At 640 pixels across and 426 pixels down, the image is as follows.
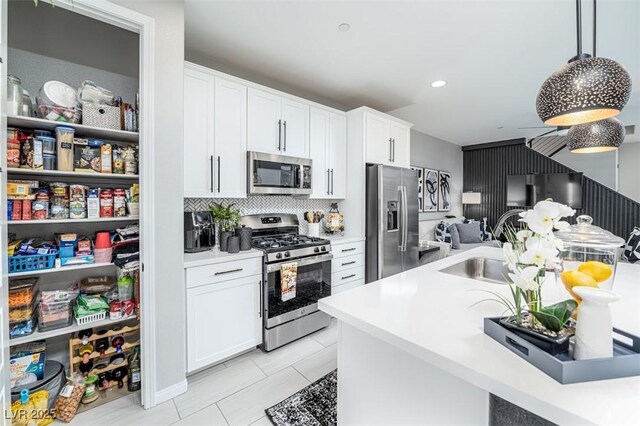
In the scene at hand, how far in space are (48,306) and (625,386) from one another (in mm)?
2594

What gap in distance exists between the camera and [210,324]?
2.03m

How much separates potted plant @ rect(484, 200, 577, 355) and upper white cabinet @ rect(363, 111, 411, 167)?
2541mm

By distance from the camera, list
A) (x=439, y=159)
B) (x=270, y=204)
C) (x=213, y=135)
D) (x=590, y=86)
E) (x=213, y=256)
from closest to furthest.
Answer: (x=590, y=86)
(x=213, y=256)
(x=213, y=135)
(x=270, y=204)
(x=439, y=159)

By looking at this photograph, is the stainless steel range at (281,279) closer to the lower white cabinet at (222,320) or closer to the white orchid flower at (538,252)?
the lower white cabinet at (222,320)

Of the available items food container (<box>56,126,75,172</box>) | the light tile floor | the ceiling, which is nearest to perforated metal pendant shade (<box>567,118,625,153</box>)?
the ceiling

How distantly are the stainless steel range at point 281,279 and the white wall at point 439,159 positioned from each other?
10.8 feet

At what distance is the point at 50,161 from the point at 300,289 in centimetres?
201

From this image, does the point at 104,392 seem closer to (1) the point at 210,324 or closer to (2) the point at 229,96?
(1) the point at 210,324

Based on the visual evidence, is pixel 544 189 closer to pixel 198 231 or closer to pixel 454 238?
pixel 454 238

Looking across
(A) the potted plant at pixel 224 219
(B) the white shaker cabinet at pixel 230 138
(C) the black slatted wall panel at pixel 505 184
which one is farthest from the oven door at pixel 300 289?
(C) the black slatted wall panel at pixel 505 184

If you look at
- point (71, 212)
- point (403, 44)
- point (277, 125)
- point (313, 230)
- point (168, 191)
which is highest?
point (403, 44)

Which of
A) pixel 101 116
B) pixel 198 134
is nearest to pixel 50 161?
pixel 101 116

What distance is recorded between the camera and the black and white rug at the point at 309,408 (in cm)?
162

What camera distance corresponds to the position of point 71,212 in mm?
1714
